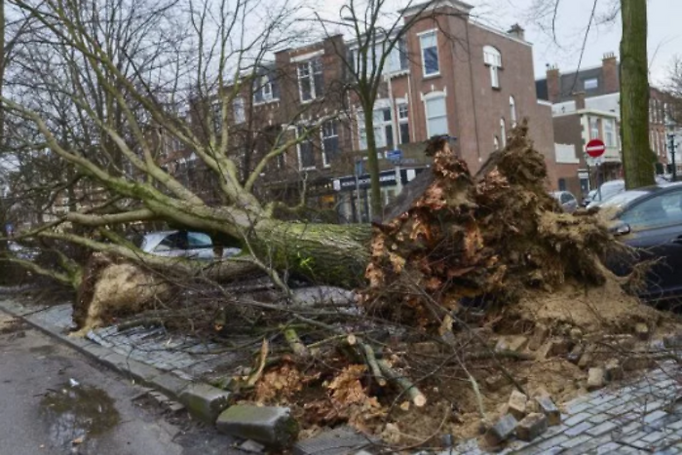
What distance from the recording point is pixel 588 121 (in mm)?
47781

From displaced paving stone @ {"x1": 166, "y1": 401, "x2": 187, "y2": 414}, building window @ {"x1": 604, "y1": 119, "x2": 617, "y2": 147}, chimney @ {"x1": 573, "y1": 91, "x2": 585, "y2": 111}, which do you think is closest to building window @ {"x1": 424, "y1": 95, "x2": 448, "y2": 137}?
chimney @ {"x1": 573, "y1": 91, "x2": 585, "y2": 111}

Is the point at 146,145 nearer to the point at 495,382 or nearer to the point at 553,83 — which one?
the point at 495,382

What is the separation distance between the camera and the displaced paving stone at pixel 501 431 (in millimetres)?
3807

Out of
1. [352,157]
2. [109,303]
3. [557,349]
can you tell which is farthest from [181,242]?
[352,157]

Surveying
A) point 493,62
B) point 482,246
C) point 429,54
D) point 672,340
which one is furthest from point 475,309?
point 493,62

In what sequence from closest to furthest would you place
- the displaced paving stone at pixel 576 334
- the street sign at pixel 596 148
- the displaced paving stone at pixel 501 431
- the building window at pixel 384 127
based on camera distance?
the displaced paving stone at pixel 501 431 < the displaced paving stone at pixel 576 334 < the street sign at pixel 596 148 < the building window at pixel 384 127

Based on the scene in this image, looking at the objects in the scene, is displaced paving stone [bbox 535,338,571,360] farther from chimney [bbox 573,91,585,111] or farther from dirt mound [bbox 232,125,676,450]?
chimney [bbox 573,91,585,111]

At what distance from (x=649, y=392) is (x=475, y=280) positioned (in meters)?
1.74

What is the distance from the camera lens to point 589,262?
5.80 m

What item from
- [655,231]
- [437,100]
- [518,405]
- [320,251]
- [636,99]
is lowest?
[518,405]

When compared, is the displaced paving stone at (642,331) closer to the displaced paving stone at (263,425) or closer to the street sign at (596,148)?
the displaced paving stone at (263,425)

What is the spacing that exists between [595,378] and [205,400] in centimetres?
290

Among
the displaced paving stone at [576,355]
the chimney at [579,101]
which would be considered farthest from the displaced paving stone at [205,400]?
the chimney at [579,101]

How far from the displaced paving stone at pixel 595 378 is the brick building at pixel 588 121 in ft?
94.0
